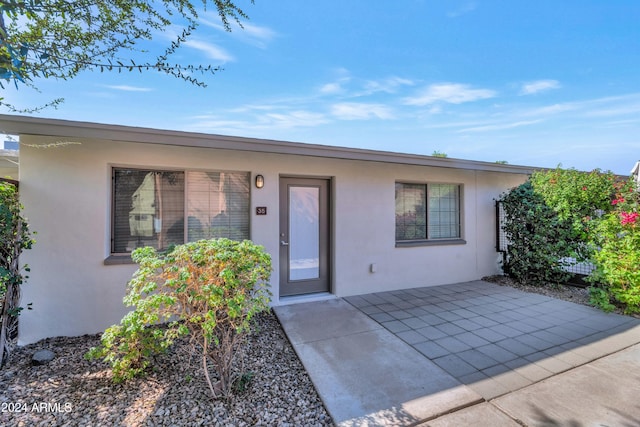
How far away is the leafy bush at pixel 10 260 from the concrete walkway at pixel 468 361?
3011 mm

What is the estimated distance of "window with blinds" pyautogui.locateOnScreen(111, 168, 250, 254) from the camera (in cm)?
391

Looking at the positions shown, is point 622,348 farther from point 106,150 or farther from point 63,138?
point 63,138

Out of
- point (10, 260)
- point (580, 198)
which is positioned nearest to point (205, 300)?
point (10, 260)

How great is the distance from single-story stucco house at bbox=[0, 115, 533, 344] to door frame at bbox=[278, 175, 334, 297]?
0.07 feet

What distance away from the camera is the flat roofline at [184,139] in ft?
9.86

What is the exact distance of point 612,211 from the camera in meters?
4.89

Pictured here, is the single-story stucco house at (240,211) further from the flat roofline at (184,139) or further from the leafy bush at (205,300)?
the leafy bush at (205,300)

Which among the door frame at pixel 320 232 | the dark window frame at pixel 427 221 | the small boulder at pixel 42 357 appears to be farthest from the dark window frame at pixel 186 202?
the dark window frame at pixel 427 221

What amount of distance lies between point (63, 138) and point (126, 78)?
1.32 m

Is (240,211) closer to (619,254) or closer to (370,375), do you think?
(370,375)

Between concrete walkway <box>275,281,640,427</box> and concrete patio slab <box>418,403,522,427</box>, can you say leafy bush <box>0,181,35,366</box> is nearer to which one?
concrete walkway <box>275,281,640,427</box>

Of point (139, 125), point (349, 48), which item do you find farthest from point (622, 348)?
point (349, 48)

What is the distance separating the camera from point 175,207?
413cm

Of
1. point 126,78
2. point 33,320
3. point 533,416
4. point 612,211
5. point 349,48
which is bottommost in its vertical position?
point 533,416
